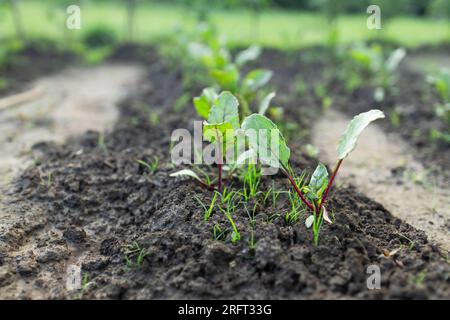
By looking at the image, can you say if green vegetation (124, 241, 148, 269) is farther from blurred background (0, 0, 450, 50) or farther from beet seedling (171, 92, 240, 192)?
blurred background (0, 0, 450, 50)

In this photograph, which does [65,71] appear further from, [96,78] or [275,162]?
[275,162]

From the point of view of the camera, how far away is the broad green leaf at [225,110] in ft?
9.89

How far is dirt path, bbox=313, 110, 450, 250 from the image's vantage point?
11.7 feet

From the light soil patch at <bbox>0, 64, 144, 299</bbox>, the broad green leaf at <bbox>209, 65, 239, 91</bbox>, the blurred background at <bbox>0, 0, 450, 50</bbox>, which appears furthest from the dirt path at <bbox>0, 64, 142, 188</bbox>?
the broad green leaf at <bbox>209, 65, 239, 91</bbox>

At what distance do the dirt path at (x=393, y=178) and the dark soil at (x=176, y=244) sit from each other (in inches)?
15.0

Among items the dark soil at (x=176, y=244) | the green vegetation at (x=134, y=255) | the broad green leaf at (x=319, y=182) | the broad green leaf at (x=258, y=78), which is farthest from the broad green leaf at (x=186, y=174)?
the broad green leaf at (x=258, y=78)

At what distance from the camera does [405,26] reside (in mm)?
11102

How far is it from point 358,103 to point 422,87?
1165 mm

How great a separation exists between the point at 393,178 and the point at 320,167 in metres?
1.67

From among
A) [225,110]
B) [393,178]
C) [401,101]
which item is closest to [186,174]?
[225,110]

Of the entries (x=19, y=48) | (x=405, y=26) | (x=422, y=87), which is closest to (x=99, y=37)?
(x=19, y=48)

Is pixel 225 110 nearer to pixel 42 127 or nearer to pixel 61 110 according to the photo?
pixel 42 127

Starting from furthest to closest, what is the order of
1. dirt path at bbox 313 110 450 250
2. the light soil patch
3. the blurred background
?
the blurred background
dirt path at bbox 313 110 450 250
the light soil patch

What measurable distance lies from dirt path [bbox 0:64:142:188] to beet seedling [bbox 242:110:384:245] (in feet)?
6.98
